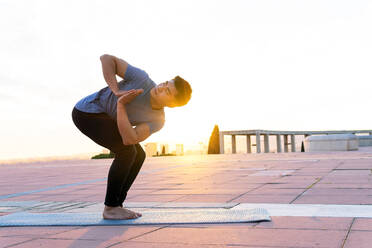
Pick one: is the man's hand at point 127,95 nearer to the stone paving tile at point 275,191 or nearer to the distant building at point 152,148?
the stone paving tile at point 275,191

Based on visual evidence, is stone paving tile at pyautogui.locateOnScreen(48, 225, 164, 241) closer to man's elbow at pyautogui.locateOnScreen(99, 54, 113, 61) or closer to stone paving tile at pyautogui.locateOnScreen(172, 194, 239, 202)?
man's elbow at pyautogui.locateOnScreen(99, 54, 113, 61)

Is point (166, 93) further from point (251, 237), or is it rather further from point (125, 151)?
point (251, 237)

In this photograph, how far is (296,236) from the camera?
2.86m

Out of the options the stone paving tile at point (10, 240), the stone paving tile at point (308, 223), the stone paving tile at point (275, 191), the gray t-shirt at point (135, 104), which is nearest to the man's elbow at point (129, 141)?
the gray t-shirt at point (135, 104)

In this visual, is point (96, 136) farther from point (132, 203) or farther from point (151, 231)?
point (132, 203)

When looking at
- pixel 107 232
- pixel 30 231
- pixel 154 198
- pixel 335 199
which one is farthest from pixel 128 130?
pixel 335 199

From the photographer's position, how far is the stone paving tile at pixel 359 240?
2.55m

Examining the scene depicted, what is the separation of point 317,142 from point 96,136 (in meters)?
20.2

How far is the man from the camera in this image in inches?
133

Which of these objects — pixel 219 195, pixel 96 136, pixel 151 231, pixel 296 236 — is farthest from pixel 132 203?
pixel 296 236

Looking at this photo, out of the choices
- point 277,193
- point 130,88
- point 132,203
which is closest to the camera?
point 130,88

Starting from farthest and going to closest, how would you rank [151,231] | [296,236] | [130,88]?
[130,88], [151,231], [296,236]

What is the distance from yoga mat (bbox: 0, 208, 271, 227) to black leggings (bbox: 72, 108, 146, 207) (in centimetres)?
25

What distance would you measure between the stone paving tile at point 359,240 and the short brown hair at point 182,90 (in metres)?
1.49
